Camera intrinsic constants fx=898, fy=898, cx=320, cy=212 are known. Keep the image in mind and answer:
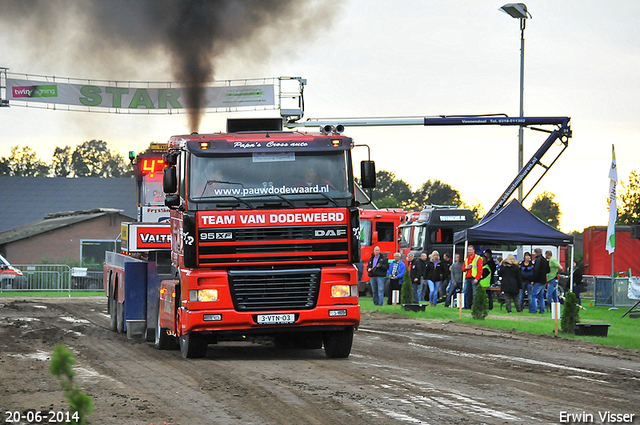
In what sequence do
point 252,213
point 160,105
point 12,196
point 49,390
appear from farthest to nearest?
1. point 12,196
2. point 160,105
3. point 252,213
4. point 49,390

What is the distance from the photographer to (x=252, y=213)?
41.4 ft

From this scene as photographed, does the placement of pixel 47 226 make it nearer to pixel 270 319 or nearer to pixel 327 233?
pixel 270 319

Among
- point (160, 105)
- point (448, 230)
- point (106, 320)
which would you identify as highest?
point (160, 105)

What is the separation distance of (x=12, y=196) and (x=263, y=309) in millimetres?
60627

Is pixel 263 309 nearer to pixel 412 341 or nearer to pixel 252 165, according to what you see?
pixel 252 165

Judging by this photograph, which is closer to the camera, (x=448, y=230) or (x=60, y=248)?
(x=448, y=230)

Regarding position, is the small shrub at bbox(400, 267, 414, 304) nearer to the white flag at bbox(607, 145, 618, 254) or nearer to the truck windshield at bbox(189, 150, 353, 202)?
the white flag at bbox(607, 145, 618, 254)

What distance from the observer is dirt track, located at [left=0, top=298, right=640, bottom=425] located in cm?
869

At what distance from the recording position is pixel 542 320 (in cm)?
2212

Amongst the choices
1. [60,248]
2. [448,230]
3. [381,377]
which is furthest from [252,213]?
[60,248]

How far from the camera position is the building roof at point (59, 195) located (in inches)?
2675

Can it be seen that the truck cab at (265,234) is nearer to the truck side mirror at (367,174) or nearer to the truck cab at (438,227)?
the truck side mirror at (367,174)

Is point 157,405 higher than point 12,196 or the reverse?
the reverse

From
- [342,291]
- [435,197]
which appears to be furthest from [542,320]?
[435,197]
